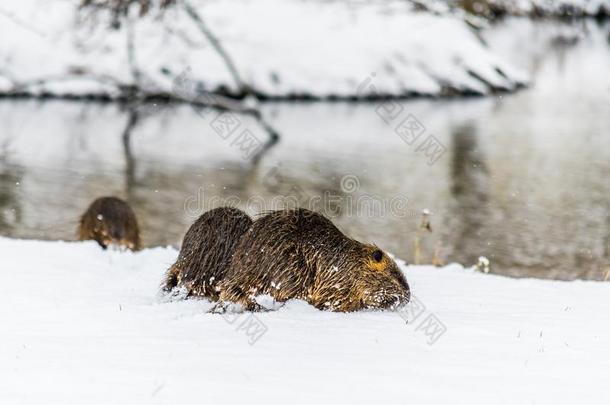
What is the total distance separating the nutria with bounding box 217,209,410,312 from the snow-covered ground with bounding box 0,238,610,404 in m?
0.14

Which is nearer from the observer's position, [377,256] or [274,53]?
[377,256]

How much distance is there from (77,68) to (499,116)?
609 inches

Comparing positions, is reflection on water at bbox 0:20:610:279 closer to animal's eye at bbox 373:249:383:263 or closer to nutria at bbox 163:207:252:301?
nutria at bbox 163:207:252:301

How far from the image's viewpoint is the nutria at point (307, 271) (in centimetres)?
650

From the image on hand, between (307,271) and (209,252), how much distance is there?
873 mm

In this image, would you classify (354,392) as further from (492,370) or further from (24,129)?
(24,129)

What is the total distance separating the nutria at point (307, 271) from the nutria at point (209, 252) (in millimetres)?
212

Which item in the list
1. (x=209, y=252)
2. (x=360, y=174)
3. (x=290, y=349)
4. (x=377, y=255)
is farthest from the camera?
(x=360, y=174)

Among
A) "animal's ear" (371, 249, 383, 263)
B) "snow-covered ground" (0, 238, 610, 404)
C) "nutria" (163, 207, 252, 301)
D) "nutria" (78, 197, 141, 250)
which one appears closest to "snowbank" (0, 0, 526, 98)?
"nutria" (78, 197, 141, 250)

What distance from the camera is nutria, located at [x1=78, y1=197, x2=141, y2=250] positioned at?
968 cm

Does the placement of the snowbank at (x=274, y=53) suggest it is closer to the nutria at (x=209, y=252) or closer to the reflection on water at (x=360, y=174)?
the reflection on water at (x=360, y=174)

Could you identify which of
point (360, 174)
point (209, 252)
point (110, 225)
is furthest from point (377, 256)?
point (360, 174)

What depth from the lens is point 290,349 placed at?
5.46 metres

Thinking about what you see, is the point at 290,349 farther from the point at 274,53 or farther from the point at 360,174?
the point at 274,53
